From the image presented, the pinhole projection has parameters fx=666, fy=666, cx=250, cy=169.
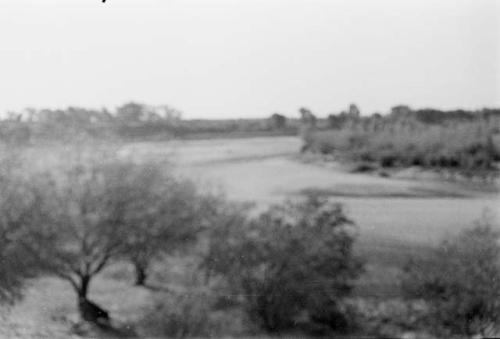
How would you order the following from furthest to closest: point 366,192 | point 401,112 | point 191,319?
point 401,112 → point 366,192 → point 191,319

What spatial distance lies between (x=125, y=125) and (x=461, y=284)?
2.27 metres

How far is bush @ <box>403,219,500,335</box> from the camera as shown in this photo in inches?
157

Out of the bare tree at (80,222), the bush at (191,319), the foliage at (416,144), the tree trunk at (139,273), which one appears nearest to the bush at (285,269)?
the bush at (191,319)

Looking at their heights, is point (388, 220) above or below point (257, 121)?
below

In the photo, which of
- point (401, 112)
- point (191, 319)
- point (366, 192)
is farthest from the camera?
point (401, 112)

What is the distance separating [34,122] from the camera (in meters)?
4.16

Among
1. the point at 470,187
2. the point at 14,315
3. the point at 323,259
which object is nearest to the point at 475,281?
the point at 470,187

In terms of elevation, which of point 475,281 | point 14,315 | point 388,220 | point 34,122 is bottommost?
point 14,315

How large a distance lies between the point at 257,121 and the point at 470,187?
138 cm

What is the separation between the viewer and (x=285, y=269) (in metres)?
4.02

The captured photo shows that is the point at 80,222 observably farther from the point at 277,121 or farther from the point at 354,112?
the point at 354,112

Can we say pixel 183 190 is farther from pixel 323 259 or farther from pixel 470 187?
pixel 470 187

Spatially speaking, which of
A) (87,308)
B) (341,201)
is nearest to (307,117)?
(341,201)

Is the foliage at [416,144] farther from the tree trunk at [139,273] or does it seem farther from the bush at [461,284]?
the tree trunk at [139,273]
